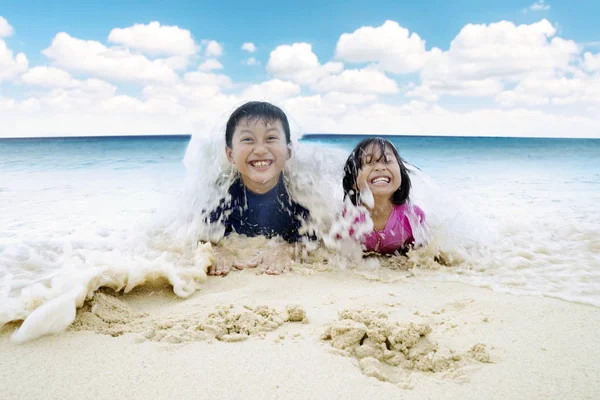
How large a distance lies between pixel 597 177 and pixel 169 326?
1029cm

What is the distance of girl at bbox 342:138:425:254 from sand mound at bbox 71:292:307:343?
5.05ft

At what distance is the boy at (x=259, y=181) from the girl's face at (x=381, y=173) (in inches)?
23.1

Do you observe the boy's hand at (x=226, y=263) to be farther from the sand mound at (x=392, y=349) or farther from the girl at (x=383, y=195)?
the sand mound at (x=392, y=349)

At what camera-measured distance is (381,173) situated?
3.35 m

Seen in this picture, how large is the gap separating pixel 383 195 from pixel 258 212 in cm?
102

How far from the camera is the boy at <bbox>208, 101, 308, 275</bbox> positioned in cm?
341

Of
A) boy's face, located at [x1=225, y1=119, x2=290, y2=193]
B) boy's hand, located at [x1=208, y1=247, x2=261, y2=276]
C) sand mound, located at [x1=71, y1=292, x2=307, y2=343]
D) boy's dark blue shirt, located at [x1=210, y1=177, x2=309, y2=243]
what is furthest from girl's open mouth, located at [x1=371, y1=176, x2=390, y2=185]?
sand mound, located at [x1=71, y1=292, x2=307, y2=343]

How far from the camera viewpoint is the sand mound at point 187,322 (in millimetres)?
1738

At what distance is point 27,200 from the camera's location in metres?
6.23

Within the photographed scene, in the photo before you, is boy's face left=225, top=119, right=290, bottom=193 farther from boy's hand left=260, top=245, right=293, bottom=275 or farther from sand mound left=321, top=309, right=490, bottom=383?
sand mound left=321, top=309, right=490, bottom=383

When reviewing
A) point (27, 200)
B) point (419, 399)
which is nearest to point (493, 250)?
point (419, 399)

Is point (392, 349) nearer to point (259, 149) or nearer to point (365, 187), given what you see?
point (365, 187)

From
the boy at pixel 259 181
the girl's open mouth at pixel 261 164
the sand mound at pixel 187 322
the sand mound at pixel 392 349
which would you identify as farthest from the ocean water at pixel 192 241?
the sand mound at pixel 392 349

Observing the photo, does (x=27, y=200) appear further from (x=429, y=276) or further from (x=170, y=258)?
(x=429, y=276)
